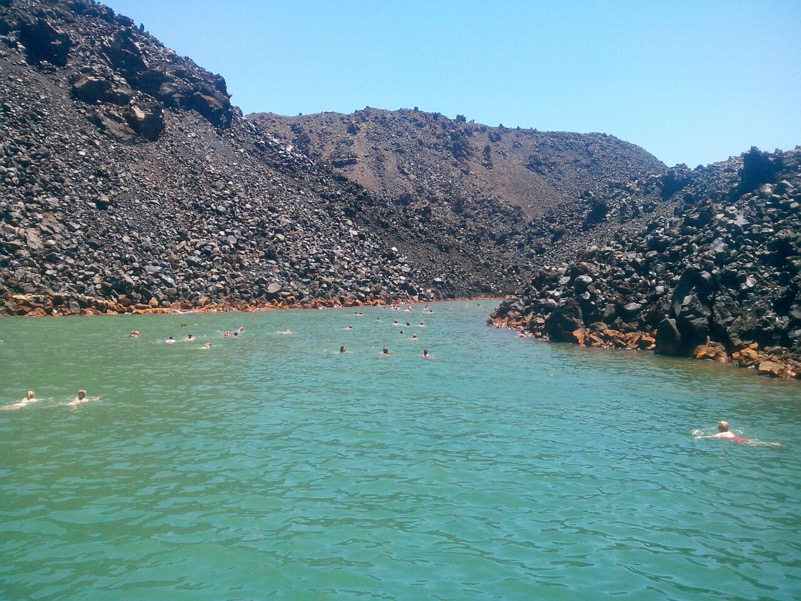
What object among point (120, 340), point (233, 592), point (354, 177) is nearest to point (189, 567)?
point (233, 592)

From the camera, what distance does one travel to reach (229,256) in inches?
2164

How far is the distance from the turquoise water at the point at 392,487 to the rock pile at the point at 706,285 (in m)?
4.78

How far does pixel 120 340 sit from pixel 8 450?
1877cm

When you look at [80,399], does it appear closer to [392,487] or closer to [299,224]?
[392,487]

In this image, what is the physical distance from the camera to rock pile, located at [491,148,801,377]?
87.9 feet

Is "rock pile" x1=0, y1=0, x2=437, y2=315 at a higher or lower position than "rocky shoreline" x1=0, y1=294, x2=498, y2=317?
higher

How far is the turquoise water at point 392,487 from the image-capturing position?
8609mm

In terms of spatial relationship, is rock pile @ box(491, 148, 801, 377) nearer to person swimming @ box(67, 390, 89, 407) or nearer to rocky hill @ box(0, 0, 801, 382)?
rocky hill @ box(0, 0, 801, 382)

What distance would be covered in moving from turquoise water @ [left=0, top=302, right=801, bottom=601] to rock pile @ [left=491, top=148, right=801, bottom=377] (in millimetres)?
4783

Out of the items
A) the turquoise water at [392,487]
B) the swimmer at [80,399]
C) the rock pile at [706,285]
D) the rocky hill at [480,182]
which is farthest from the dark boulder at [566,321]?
the rocky hill at [480,182]

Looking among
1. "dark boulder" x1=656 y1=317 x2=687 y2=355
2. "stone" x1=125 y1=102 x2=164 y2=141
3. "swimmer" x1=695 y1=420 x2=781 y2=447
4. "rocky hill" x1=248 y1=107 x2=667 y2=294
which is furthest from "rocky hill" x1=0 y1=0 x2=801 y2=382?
"swimmer" x1=695 y1=420 x2=781 y2=447

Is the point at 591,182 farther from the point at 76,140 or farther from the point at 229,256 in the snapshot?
the point at 76,140

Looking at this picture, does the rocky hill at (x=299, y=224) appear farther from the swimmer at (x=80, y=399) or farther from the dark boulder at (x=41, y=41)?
the swimmer at (x=80, y=399)

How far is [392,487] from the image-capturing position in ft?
39.1
